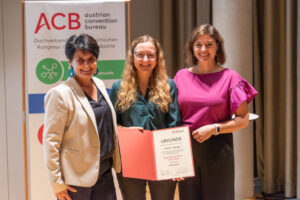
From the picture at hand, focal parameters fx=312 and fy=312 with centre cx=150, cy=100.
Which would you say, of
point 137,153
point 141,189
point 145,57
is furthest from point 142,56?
point 141,189

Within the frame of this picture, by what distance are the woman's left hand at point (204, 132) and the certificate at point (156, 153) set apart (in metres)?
0.11

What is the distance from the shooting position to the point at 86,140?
5.82 feet

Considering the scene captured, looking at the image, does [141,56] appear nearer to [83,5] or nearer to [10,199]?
[83,5]

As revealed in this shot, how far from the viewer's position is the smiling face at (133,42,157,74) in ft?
6.93

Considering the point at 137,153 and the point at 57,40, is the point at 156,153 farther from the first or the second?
the point at 57,40

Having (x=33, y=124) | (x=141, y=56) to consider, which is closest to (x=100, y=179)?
(x=141, y=56)

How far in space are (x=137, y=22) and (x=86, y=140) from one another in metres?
2.96

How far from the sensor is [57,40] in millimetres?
3008

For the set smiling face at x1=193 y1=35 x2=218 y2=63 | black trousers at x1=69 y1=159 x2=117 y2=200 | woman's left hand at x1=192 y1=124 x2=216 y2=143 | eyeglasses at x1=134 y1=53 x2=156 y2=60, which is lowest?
black trousers at x1=69 y1=159 x2=117 y2=200

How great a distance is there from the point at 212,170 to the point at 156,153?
1.43ft

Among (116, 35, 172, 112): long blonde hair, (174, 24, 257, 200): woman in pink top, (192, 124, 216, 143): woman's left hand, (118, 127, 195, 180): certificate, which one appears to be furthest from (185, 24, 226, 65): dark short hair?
(118, 127, 195, 180): certificate

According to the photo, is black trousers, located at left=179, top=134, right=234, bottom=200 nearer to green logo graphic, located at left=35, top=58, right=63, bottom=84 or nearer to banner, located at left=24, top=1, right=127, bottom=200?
banner, located at left=24, top=1, right=127, bottom=200

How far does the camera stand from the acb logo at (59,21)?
2959 mm

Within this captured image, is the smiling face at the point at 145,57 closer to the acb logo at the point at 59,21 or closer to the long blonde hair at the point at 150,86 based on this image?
the long blonde hair at the point at 150,86
